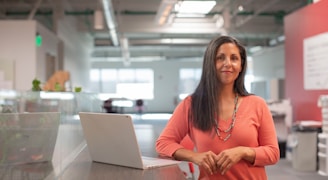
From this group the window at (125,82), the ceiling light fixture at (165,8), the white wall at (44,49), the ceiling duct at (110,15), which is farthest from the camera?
the window at (125,82)

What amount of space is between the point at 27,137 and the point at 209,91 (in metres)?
0.81

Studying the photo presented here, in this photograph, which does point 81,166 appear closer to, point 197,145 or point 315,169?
point 197,145

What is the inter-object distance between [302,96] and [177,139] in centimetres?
598

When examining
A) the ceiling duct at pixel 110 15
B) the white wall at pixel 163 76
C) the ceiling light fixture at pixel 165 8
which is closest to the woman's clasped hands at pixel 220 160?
the ceiling light fixture at pixel 165 8

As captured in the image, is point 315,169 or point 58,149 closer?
point 58,149

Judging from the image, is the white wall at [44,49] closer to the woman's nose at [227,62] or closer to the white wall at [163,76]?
the woman's nose at [227,62]

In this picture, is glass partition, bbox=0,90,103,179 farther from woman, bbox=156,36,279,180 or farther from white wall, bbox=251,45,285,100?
white wall, bbox=251,45,285,100

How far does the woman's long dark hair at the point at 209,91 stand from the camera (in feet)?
5.08

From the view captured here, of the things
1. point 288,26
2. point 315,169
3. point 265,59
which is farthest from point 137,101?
point 315,169

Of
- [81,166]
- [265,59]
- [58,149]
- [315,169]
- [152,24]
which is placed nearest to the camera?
[81,166]

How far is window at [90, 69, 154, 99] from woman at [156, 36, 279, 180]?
1989cm

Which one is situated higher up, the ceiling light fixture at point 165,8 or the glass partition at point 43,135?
the ceiling light fixture at point 165,8

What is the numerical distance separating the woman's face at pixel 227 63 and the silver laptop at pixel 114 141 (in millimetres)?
415

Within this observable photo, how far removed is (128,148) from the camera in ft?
5.18
